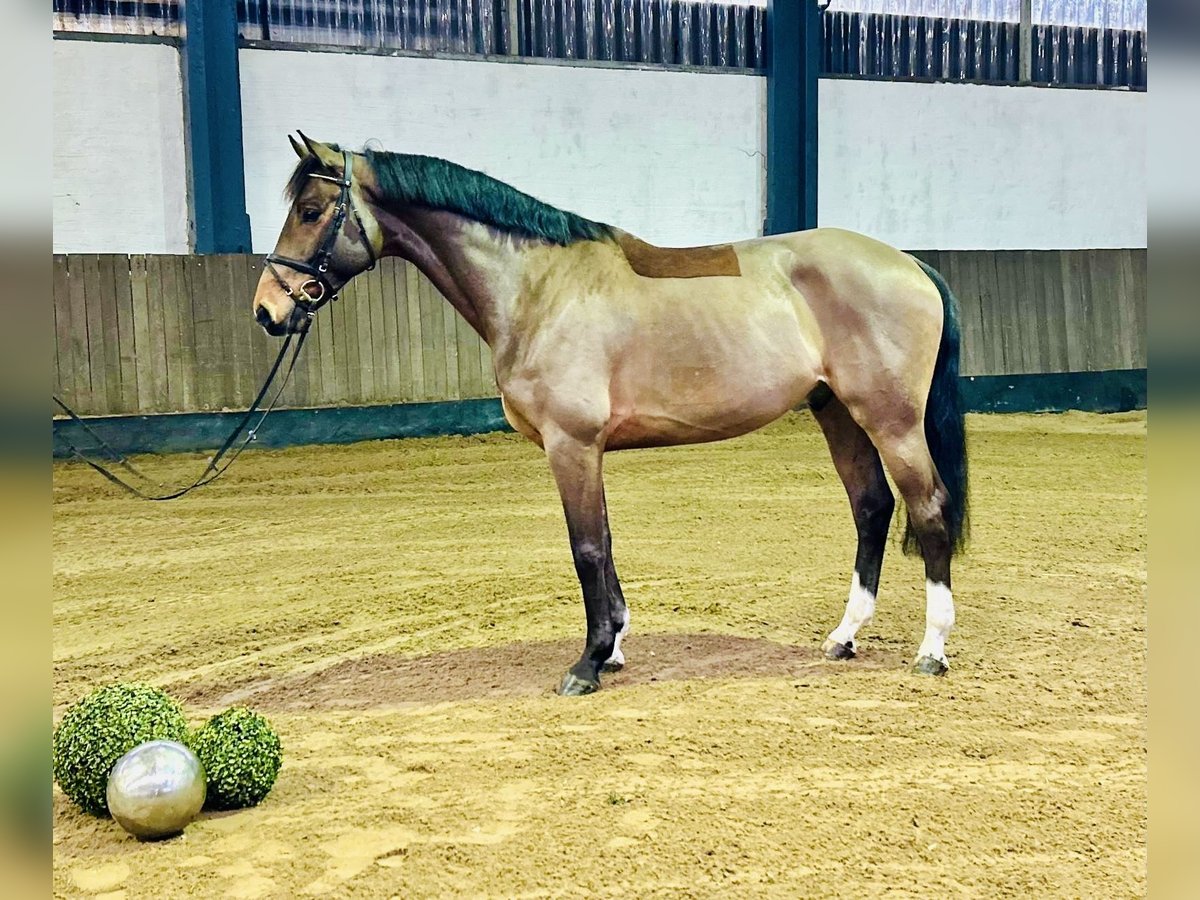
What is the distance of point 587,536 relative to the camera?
13.2 ft

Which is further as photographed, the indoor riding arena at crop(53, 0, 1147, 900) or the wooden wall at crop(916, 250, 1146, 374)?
the wooden wall at crop(916, 250, 1146, 374)

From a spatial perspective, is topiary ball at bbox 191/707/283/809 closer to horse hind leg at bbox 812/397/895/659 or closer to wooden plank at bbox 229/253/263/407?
horse hind leg at bbox 812/397/895/659

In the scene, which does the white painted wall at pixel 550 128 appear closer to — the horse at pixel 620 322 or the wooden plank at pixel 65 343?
the wooden plank at pixel 65 343

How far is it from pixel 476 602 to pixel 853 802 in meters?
2.67

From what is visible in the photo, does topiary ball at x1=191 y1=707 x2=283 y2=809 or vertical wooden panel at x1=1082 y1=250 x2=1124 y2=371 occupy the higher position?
vertical wooden panel at x1=1082 y1=250 x2=1124 y2=371

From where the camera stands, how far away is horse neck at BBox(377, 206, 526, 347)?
4.07 m

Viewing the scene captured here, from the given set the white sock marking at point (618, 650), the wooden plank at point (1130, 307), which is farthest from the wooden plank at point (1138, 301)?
the white sock marking at point (618, 650)

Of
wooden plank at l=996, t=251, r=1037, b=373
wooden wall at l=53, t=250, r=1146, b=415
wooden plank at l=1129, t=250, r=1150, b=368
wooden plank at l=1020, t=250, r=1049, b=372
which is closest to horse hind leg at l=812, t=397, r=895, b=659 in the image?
wooden wall at l=53, t=250, r=1146, b=415

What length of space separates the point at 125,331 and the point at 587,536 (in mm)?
6151

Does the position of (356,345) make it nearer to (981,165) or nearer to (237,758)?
(237,758)

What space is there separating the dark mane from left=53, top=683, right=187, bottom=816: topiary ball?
184 cm

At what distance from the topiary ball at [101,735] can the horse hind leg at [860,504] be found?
2.45m

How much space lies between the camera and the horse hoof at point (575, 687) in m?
3.96

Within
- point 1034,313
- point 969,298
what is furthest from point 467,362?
point 1034,313
